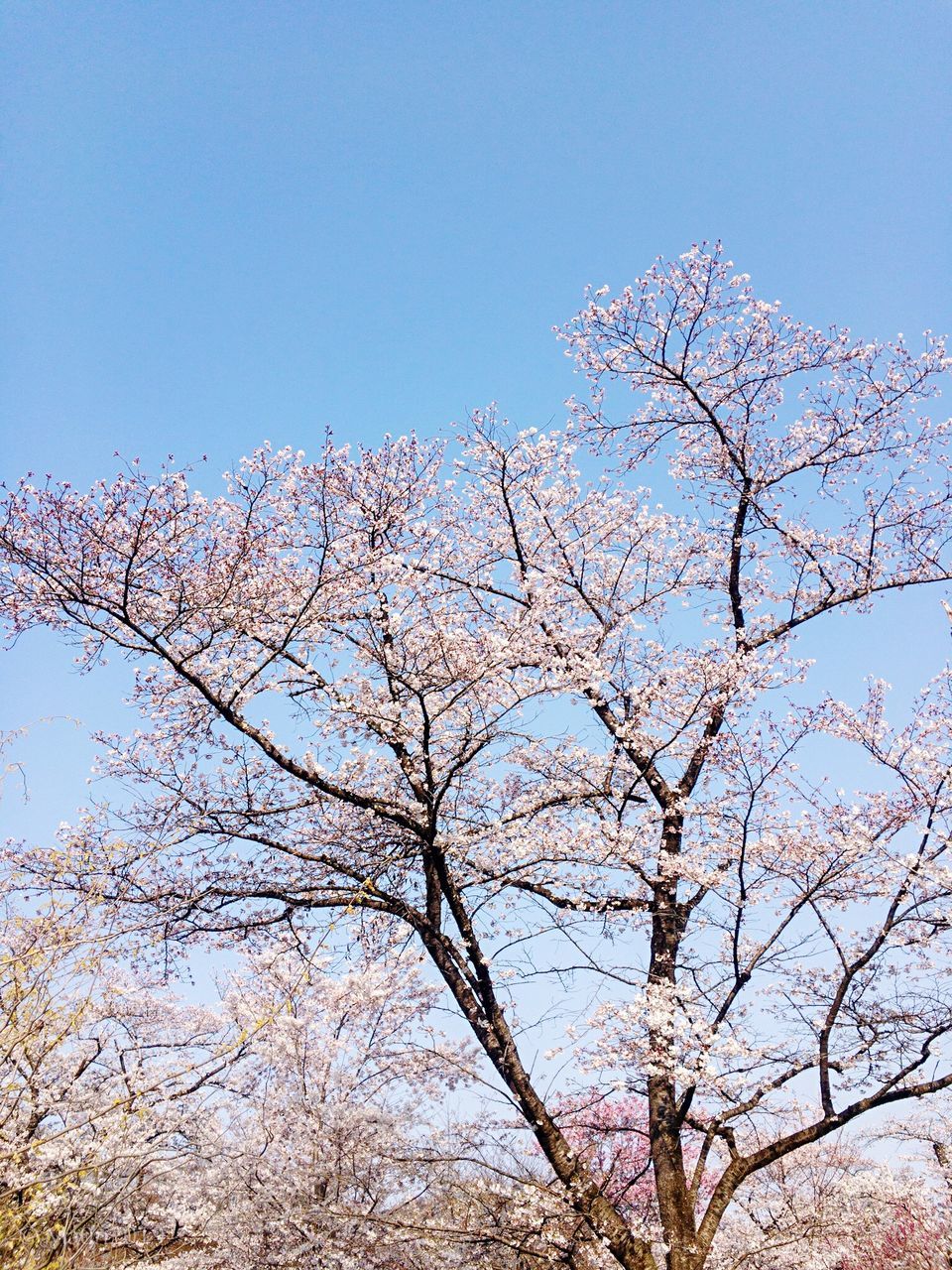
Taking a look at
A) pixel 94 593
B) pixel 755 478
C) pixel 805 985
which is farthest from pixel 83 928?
pixel 755 478

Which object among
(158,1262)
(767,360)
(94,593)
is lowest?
(158,1262)

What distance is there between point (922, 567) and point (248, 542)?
718 centimetres

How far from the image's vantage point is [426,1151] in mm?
7746

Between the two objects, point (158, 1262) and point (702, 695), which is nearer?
point (158, 1262)

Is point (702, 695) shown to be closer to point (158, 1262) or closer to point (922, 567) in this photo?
point (922, 567)

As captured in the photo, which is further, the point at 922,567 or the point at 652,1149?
the point at 922,567

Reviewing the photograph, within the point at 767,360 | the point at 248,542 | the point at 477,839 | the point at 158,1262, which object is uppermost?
the point at 767,360

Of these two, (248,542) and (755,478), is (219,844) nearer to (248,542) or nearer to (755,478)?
(248,542)

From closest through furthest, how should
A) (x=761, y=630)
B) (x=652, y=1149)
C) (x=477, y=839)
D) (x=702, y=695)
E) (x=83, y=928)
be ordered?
(x=83, y=928) → (x=477, y=839) → (x=652, y=1149) → (x=702, y=695) → (x=761, y=630)

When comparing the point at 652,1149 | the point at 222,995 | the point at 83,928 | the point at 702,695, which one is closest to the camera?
the point at 83,928

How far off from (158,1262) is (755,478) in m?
10.2

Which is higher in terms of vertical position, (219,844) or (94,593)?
→ (94,593)

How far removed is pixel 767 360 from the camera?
9922 millimetres

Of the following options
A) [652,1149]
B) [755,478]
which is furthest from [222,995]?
[755,478]
